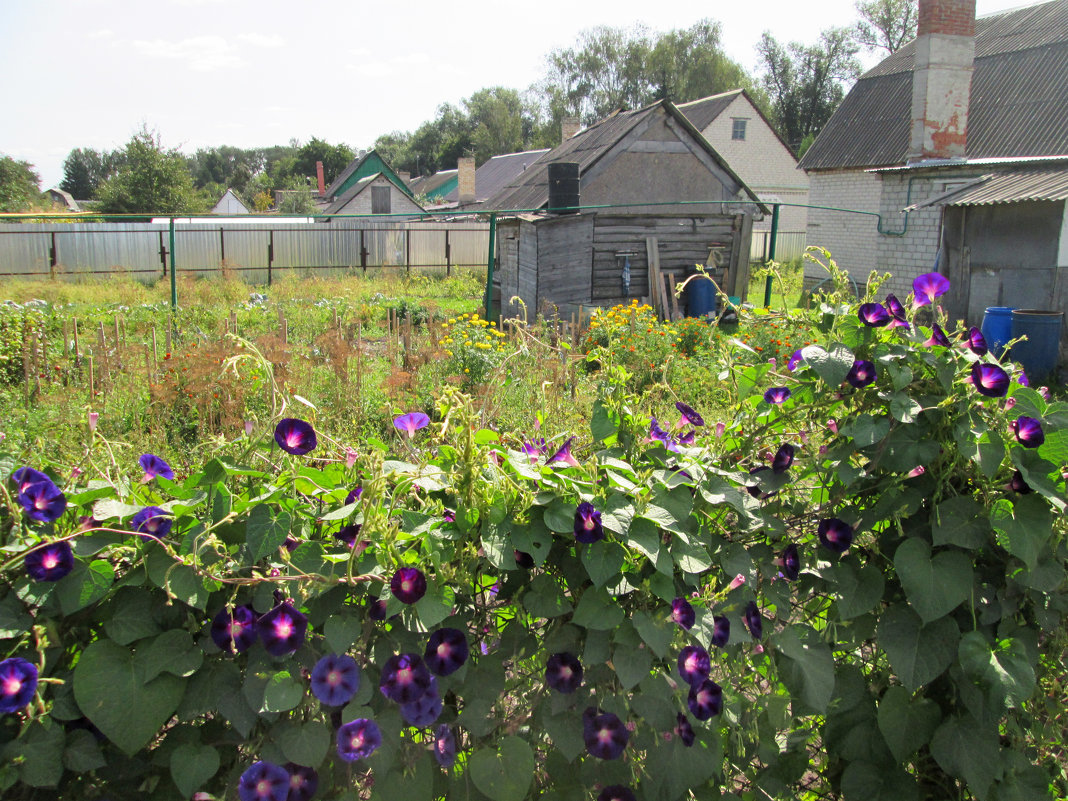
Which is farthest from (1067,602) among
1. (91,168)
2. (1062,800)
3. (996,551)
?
(91,168)

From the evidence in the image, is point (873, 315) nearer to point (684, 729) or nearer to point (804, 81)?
point (684, 729)

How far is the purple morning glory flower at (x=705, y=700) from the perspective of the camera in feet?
4.58

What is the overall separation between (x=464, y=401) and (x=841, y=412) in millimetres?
894

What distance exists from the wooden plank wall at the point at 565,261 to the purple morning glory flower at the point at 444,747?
34.4ft

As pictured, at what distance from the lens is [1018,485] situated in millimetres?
1505

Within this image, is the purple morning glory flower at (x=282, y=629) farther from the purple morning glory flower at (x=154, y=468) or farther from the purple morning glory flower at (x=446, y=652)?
the purple morning glory flower at (x=154, y=468)

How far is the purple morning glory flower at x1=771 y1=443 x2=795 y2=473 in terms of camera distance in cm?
162

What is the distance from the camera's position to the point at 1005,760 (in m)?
1.58

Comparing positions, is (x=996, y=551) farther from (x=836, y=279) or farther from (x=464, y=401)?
(x=464, y=401)

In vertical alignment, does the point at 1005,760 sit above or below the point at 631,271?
below

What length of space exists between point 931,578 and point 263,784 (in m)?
1.21

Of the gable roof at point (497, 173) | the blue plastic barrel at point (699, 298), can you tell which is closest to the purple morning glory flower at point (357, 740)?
the blue plastic barrel at point (699, 298)

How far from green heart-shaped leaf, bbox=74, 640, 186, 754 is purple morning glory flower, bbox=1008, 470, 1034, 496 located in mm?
1499

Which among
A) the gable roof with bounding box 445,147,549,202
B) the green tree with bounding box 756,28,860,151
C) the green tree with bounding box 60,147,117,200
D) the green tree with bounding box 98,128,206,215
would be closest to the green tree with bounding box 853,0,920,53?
the green tree with bounding box 756,28,860,151
